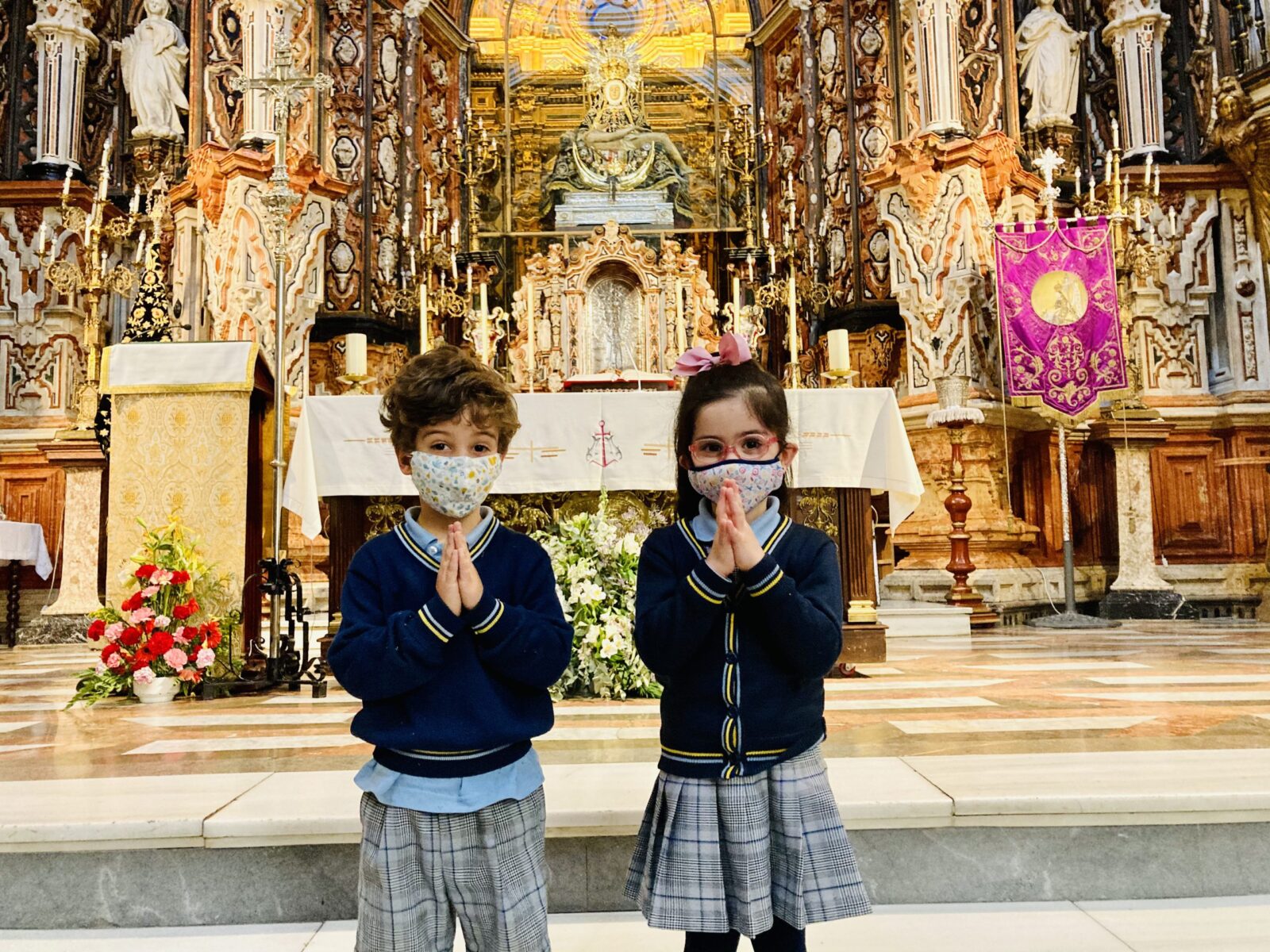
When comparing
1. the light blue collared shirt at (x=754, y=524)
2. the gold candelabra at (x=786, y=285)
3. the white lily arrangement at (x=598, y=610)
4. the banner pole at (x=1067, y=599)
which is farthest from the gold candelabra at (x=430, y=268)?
the light blue collared shirt at (x=754, y=524)

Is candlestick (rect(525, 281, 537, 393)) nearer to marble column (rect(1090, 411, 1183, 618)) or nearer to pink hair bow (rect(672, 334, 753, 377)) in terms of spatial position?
marble column (rect(1090, 411, 1183, 618))

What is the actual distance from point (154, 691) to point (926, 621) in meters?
4.84

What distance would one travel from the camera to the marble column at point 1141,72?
9.04 m

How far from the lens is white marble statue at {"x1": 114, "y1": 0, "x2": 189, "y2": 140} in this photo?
919 centimetres

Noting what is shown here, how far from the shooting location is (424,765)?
143cm

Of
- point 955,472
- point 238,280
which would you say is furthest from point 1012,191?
point 238,280

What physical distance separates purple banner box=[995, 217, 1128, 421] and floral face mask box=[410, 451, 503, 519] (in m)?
7.00

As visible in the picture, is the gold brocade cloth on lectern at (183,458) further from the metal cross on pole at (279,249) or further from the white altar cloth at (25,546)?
the white altar cloth at (25,546)

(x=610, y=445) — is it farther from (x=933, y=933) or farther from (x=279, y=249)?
(x=933, y=933)

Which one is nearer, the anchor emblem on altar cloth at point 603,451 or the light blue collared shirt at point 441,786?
the light blue collared shirt at point 441,786

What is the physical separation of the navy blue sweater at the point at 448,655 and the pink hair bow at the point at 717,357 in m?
0.39

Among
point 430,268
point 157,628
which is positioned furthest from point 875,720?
point 430,268

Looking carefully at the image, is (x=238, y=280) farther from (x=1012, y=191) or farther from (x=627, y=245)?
(x=1012, y=191)

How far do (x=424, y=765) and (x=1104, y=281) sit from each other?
25.5 feet
